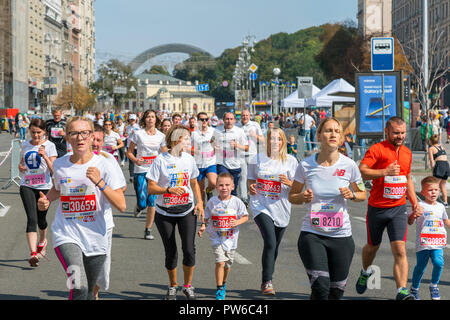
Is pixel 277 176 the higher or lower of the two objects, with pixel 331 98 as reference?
lower

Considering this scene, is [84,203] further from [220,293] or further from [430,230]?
[430,230]

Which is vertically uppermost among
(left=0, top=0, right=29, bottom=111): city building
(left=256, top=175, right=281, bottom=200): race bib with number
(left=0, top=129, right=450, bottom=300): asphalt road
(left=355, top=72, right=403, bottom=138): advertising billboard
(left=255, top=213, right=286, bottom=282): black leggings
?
(left=0, top=0, right=29, bottom=111): city building

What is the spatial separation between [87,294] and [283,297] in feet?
7.87

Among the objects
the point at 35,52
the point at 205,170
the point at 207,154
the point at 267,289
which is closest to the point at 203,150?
the point at 207,154

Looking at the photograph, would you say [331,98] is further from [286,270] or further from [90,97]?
[90,97]

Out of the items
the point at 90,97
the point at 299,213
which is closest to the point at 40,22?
the point at 90,97

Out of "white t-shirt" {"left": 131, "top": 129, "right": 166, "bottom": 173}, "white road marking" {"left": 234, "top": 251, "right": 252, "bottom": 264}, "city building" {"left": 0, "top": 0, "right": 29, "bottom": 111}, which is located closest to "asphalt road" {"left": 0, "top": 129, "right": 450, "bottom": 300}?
"white road marking" {"left": 234, "top": 251, "right": 252, "bottom": 264}

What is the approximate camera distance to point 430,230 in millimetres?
6863

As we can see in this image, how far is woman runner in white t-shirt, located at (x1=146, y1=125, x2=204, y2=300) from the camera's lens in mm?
6859

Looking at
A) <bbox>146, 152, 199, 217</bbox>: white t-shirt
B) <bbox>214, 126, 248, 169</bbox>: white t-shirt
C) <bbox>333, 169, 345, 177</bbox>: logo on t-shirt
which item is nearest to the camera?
<bbox>333, 169, 345, 177</bbox>: logo on t-shirt

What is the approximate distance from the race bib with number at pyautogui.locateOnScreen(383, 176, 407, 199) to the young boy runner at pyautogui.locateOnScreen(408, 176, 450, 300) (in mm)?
261

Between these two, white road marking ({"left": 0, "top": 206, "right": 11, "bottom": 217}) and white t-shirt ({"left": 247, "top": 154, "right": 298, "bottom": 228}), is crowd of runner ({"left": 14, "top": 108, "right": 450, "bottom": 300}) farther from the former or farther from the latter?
white road marking ({"left": 0, "top": 206, "right": 11, "bottom": 217})

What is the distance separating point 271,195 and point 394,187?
1235mm
